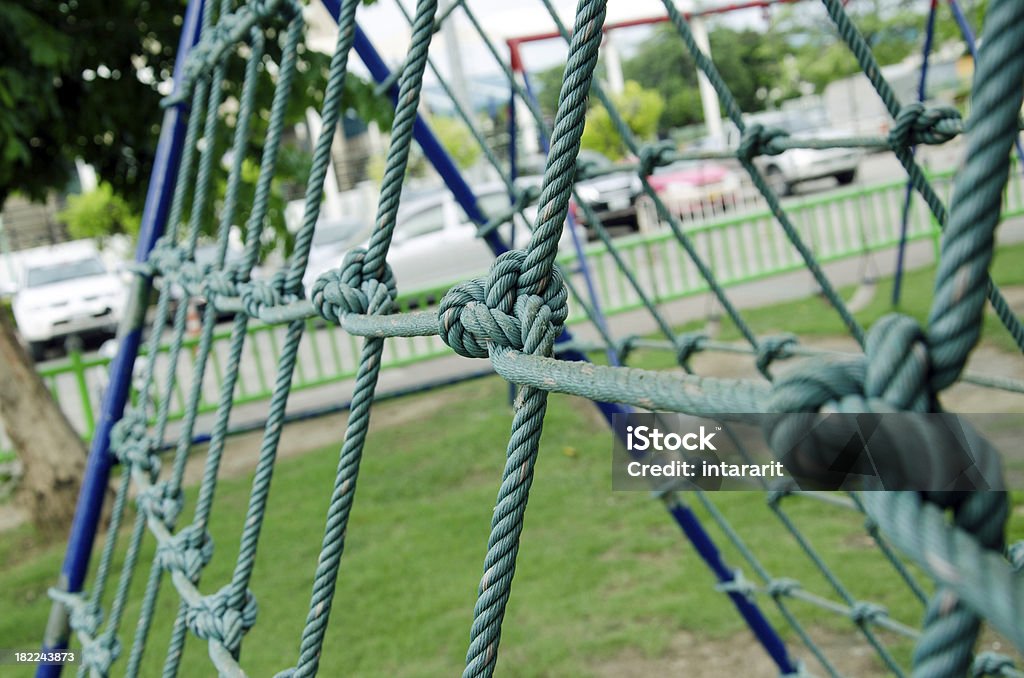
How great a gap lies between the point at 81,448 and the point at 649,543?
102 inches

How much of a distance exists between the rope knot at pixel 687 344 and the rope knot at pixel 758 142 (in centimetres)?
48

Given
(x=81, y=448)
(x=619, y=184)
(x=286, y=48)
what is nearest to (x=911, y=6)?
(x=619, y=184)

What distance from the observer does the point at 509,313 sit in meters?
0.75

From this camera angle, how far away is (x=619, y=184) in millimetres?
11875

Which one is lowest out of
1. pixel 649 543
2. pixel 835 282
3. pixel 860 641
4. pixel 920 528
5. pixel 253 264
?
pixel 920 528

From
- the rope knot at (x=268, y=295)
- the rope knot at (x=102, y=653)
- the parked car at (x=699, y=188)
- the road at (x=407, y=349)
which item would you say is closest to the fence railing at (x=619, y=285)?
the road at (x=407, y=349)

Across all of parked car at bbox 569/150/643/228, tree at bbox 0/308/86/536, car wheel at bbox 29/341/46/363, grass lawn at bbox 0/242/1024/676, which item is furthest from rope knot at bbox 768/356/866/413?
car wheel at bbox 29/341/46/363

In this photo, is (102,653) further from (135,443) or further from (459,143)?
(459,143)

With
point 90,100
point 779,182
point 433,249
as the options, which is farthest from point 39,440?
point 779,182

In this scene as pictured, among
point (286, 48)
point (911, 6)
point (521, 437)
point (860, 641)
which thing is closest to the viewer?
point (521, 437)

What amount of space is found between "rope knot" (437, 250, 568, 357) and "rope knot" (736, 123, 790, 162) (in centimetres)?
86

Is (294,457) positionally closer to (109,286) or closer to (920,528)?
(920,528)

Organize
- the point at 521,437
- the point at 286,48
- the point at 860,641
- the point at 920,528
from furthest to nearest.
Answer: the point at 860,641 < the point at 286,48 < the point at 521,437 < the point at 920,528
